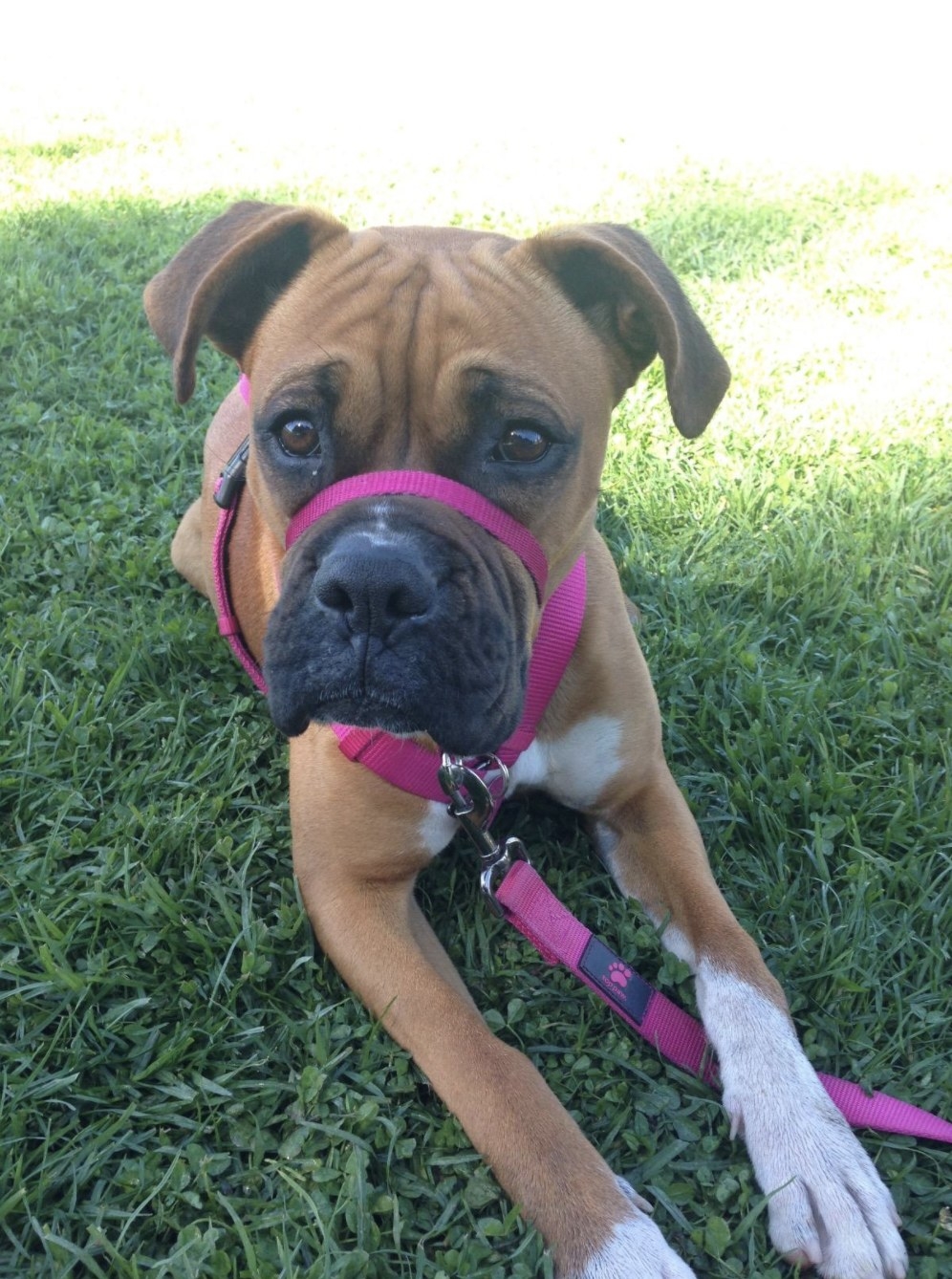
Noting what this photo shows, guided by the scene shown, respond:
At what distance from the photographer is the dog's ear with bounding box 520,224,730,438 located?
269cm

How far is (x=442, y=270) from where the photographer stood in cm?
274

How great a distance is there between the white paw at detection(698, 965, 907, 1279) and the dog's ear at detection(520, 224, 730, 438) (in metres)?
1.45

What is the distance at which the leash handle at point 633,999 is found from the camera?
8.09ft

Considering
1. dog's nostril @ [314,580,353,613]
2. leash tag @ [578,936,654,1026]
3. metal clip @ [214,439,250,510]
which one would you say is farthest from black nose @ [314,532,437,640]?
metal clip @ [214,439,250,510]

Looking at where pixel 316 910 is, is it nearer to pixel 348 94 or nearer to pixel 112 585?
pixel 112 585

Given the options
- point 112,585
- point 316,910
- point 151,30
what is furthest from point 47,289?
point 151,30

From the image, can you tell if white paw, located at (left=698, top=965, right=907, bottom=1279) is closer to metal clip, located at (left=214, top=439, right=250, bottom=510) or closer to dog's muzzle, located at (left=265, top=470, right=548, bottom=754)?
dog's muzzle, located at (left=265, top=470, right=548, bottom=754)

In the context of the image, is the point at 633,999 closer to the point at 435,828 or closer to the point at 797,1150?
the point at 797,1150

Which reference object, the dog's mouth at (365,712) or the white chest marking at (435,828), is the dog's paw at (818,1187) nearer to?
the white chest marking at (435,828)

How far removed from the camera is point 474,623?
7.54 feet

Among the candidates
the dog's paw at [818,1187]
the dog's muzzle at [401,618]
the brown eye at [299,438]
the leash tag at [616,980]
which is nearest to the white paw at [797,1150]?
the dog's paw at [818,1187]

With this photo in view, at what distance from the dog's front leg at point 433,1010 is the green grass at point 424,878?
9 cm

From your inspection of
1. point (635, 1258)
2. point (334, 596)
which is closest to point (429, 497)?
point (334, 596)

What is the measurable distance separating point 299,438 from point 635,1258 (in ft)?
6.22
